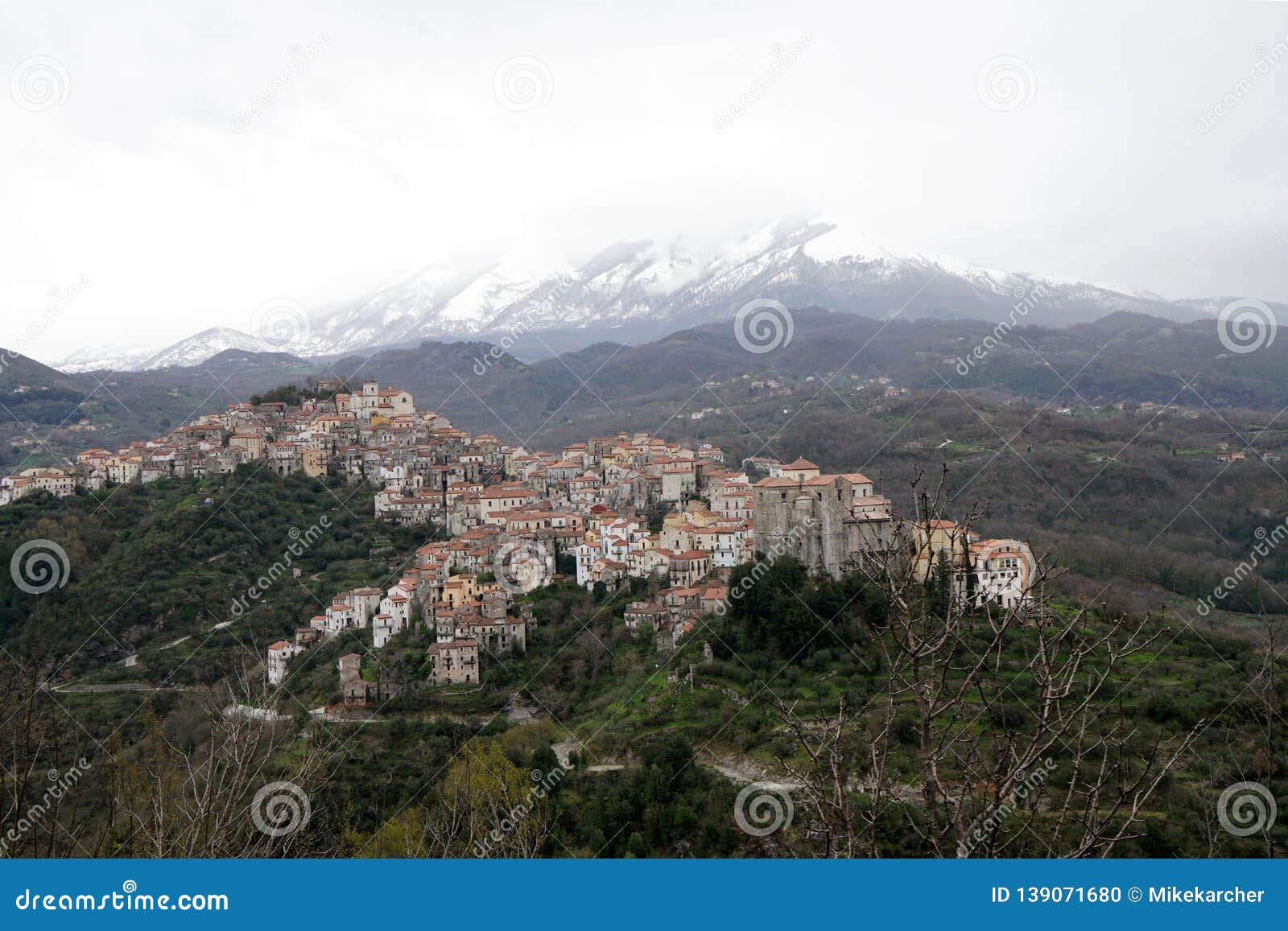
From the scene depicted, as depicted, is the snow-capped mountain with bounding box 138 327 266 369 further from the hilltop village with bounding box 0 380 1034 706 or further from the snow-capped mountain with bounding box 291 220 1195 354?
the hilltop village with bounding box 0 380 1034 706

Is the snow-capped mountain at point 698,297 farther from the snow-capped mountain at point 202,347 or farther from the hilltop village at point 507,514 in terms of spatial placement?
the hilltop village at point 507,514

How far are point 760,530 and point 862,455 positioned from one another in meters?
23.7

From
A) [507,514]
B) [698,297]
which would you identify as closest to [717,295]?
[698,297]

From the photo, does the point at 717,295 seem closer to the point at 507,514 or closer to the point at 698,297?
the point at 698,297

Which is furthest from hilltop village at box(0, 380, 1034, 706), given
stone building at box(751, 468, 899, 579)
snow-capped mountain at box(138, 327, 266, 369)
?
snow-capped mountain at box(138, 327, 266, 369)

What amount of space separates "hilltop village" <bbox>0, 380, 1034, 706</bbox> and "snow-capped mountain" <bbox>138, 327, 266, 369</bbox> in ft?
282

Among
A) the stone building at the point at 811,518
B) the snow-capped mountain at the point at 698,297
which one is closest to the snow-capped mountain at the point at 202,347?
the snow-capped mountain at the point at 698,297

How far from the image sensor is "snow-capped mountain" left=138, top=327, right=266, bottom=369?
113500mm

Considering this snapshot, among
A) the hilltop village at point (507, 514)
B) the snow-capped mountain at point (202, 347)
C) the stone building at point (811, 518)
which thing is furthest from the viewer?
the snow-capped mountain at point (202, 347)

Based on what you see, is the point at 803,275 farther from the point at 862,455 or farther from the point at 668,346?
the point at 862,455

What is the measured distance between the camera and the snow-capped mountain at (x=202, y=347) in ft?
372

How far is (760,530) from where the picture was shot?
18.6 m

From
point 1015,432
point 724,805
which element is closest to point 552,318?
point 1015,432

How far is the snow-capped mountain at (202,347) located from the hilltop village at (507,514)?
86.1m
